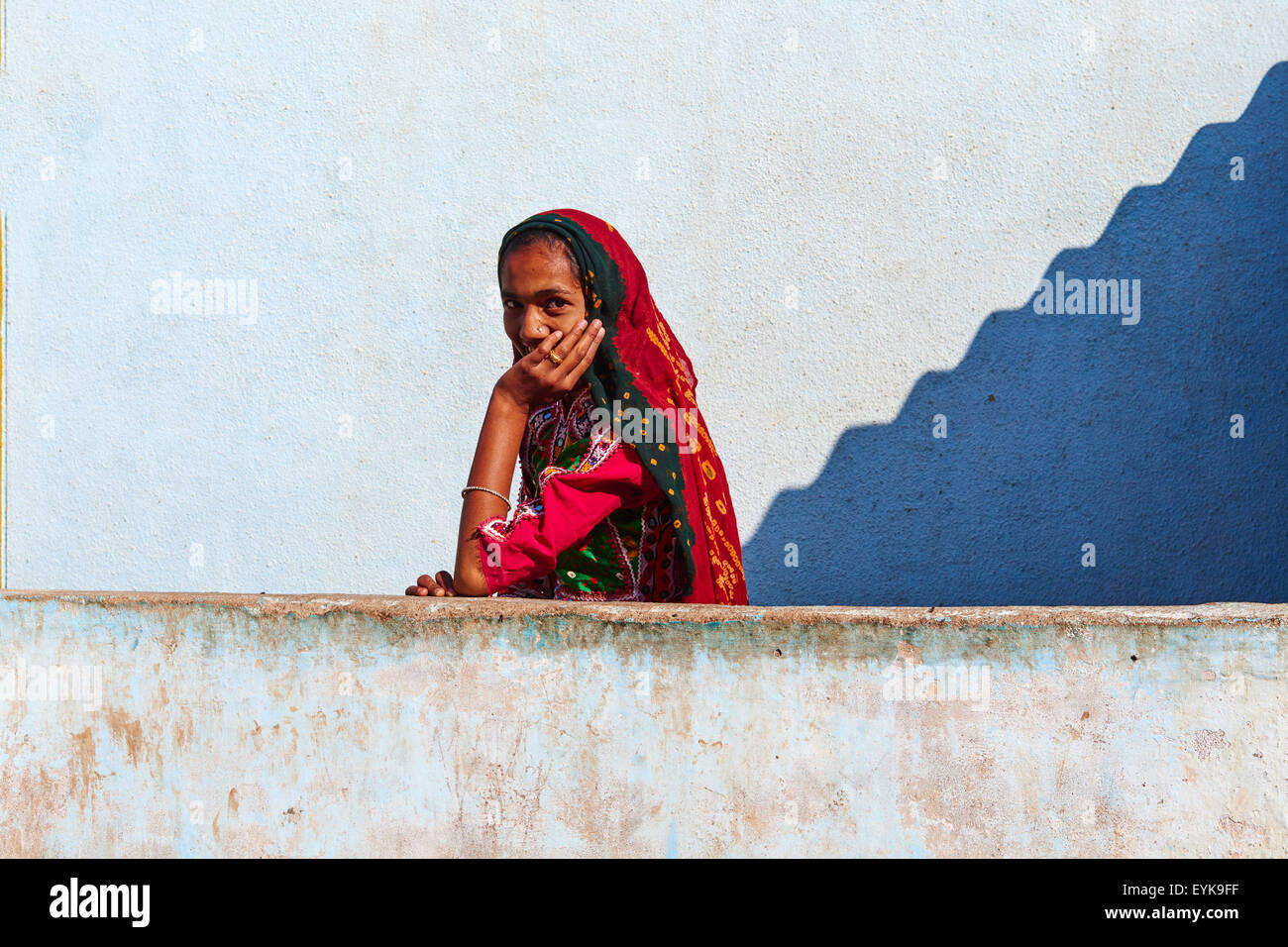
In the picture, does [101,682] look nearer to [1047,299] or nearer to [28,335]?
[28,335]

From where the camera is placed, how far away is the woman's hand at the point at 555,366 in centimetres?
242

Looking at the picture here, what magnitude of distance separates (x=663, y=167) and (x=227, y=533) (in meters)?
2.24

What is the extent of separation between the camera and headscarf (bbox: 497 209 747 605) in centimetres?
243

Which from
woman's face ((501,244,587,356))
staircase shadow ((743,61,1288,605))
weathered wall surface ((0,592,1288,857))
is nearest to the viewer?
weathered wall surface ((0,592,1288,857))

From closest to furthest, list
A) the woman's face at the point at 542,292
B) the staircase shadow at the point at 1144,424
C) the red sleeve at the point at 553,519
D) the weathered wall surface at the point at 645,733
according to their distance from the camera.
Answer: the weathered wall surface at the point at 645,733 < the red sleeve at the point at 553,519 < the woman's face at the point at 542,292 < the staircase shadow at the point at 1144,424

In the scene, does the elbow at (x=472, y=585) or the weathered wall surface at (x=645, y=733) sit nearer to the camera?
the weathered wall surface at (x=645, y=733)

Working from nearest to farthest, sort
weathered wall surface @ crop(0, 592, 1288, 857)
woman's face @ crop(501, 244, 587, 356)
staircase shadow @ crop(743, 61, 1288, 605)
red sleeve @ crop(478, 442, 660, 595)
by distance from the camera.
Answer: weathered wall surface @ crop(0, 592, 1288, 857)
red sleeve @ crop(478, 442, 660, 595)
woman's face @ crop(501, 244, 587, 356)
staircase shadow @ crop(743, 61, 1288, 605)

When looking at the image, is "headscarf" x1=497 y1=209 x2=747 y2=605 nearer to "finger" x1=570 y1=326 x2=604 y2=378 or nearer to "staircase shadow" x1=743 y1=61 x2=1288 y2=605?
"finger" x1=570 y1=326 x2=604 y2=378

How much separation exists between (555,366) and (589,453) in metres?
0.20

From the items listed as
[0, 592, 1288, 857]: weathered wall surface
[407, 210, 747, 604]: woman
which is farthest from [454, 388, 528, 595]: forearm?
[0, 592, 1288, 857]: weathered wall surface

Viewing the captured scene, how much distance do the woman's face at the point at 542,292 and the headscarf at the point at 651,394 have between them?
34 millimetres

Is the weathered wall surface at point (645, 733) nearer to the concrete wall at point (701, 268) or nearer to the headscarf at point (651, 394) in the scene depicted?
the headscarf at point (651, 394)

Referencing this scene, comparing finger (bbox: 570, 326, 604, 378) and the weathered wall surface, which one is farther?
finger (bbox: 570, 326, 604, 378)

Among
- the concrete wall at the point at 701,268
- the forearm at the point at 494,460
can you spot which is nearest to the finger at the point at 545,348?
the forearm at the point at 494,460
